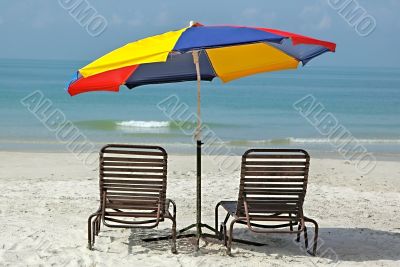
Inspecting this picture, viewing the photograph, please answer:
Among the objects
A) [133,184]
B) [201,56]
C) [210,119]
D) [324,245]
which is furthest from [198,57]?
[210,119]

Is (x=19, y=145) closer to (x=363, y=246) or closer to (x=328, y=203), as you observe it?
(x=328, y=203)

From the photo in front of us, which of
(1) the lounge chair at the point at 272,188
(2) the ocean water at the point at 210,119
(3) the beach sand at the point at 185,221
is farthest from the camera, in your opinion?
(2) the ocean water at the point at 210,119

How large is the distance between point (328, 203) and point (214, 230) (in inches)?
114

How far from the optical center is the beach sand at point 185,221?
5.75 metres

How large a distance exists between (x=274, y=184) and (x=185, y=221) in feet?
6.81

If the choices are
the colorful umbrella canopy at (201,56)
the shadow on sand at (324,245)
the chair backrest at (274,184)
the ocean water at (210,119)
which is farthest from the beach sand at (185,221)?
the ocean water at (210,119)

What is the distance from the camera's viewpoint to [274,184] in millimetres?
5699

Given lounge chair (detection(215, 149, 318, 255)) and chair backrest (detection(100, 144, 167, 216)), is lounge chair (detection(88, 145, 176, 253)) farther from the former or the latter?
lounge chair (detection(215, 149, 318, 255))

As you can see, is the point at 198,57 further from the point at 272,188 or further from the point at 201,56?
the point at 272,188

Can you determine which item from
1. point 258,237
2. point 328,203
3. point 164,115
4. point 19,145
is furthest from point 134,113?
point 258,237

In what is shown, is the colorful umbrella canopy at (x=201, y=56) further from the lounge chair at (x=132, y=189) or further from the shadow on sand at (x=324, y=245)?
the shadow on sand at (x=324, y=245)

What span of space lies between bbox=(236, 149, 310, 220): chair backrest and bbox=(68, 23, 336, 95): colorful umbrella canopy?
101cm

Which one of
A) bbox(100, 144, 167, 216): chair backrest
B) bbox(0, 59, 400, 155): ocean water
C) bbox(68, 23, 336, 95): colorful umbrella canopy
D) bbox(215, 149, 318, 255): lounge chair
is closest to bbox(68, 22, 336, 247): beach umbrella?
bbox(68, 23, 336, 95): colorful umbrella canopy

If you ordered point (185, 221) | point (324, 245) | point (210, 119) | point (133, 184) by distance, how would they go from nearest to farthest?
point (133, 184)
point (324, 245)
point (185, 221)
point (210, 119)
